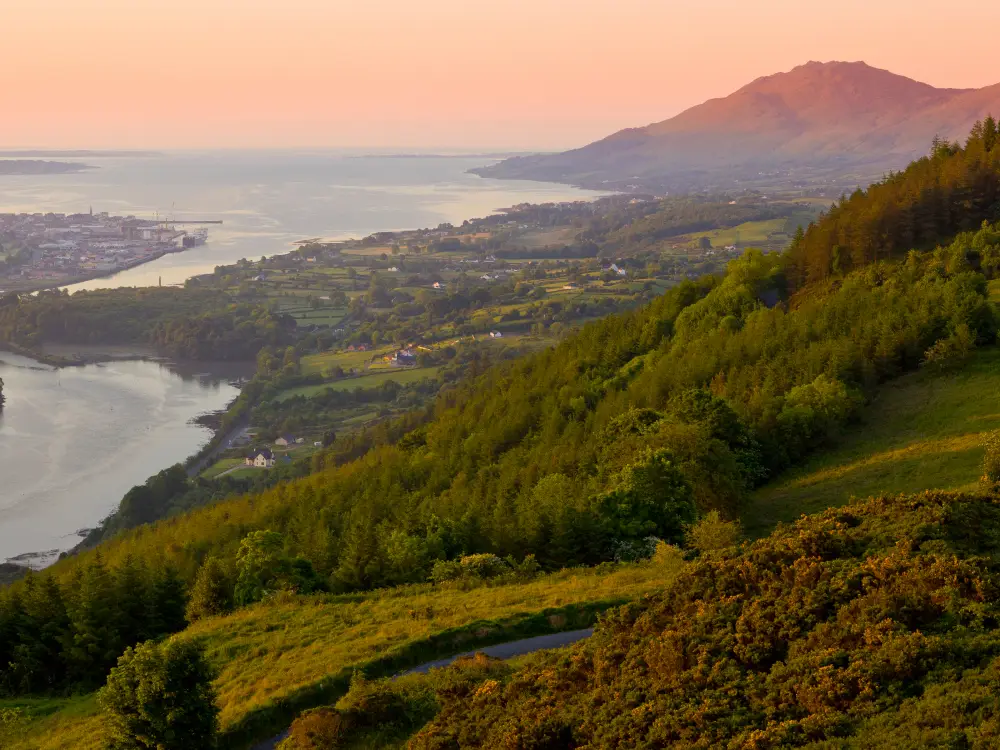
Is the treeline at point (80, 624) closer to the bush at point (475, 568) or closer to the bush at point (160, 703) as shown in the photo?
the bush at point (475, 568)

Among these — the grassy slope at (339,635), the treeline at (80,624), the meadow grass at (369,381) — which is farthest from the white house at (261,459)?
the grassy slope at (339,635)

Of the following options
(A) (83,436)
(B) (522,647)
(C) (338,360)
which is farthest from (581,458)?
(C) (338,360)

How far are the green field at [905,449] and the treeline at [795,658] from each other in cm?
770

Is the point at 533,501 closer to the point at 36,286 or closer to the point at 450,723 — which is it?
the point at 450,723

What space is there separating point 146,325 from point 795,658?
95529mm

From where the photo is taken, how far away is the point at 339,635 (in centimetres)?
1761

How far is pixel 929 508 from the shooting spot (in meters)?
14.2

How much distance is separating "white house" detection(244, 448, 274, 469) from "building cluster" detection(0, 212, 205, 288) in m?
78.4

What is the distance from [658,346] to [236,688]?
30804 mm

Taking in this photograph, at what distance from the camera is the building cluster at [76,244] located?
13288 centimetres

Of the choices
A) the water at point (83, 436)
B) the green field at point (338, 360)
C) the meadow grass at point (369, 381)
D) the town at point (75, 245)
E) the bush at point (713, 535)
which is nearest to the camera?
the bush at point (713, 535)

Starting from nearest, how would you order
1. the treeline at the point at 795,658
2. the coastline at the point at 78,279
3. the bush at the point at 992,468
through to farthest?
the treeline at the point at 795,658 → the bush at the point at 992,468 → the coastline at the point at 78,279

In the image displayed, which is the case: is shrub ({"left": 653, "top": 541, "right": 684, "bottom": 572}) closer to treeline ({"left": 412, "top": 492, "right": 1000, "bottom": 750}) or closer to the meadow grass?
treeline ({"left": 412, "top": 492, "right": 1000, "bottom": 750})

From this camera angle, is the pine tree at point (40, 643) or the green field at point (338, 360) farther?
the green field at point (338, 360)
